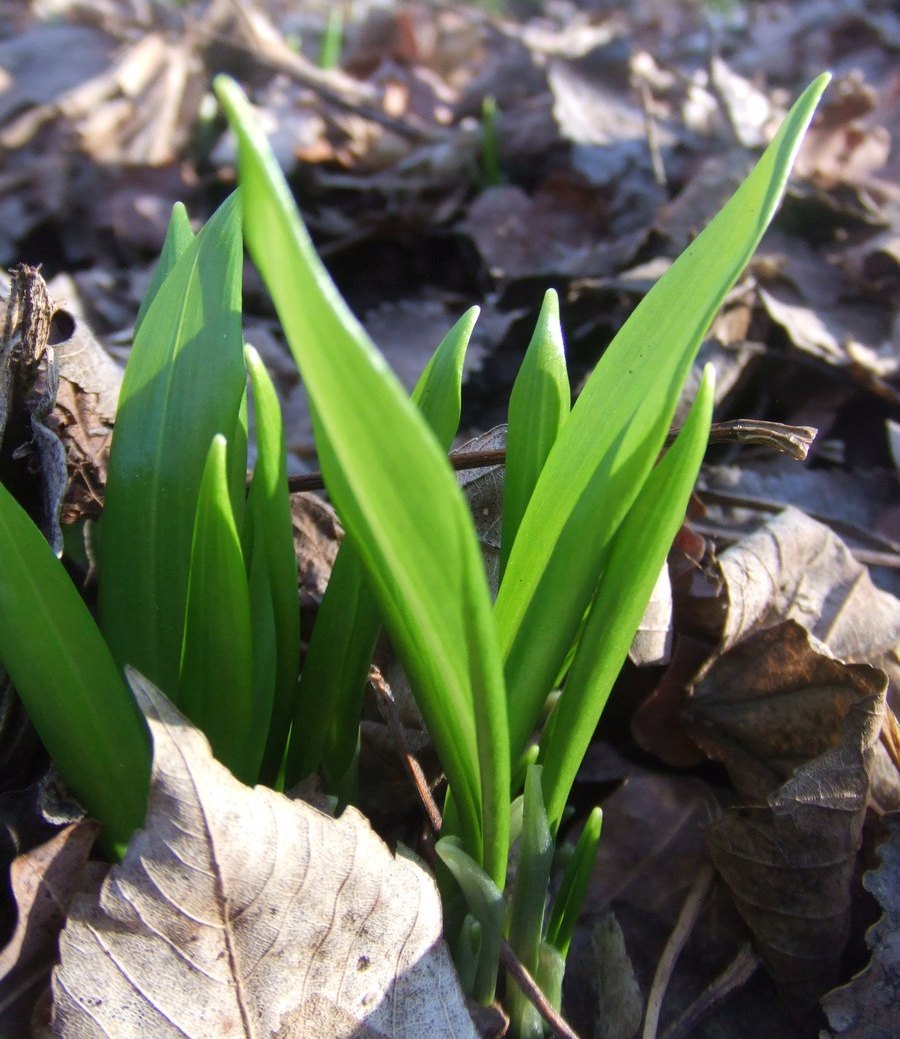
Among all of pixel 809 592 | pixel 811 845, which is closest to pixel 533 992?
pixel 811 845

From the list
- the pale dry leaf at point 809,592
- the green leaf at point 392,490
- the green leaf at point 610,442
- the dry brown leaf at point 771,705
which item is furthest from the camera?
the pale dry leaf at point 809,592

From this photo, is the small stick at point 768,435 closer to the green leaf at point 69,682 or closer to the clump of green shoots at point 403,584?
the clump of green shoots at point 403,584

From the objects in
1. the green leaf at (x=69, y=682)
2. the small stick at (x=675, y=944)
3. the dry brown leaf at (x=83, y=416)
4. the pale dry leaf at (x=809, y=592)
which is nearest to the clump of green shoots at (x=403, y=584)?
the green leaf at (x=69, y=682)

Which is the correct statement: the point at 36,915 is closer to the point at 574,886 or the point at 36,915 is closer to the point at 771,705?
the point at 574,886

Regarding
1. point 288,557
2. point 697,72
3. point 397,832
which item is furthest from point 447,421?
point 697,72

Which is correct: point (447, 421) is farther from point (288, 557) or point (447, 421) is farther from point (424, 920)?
point (424, 920)

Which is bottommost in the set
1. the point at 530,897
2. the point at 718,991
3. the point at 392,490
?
the point at 718,991
